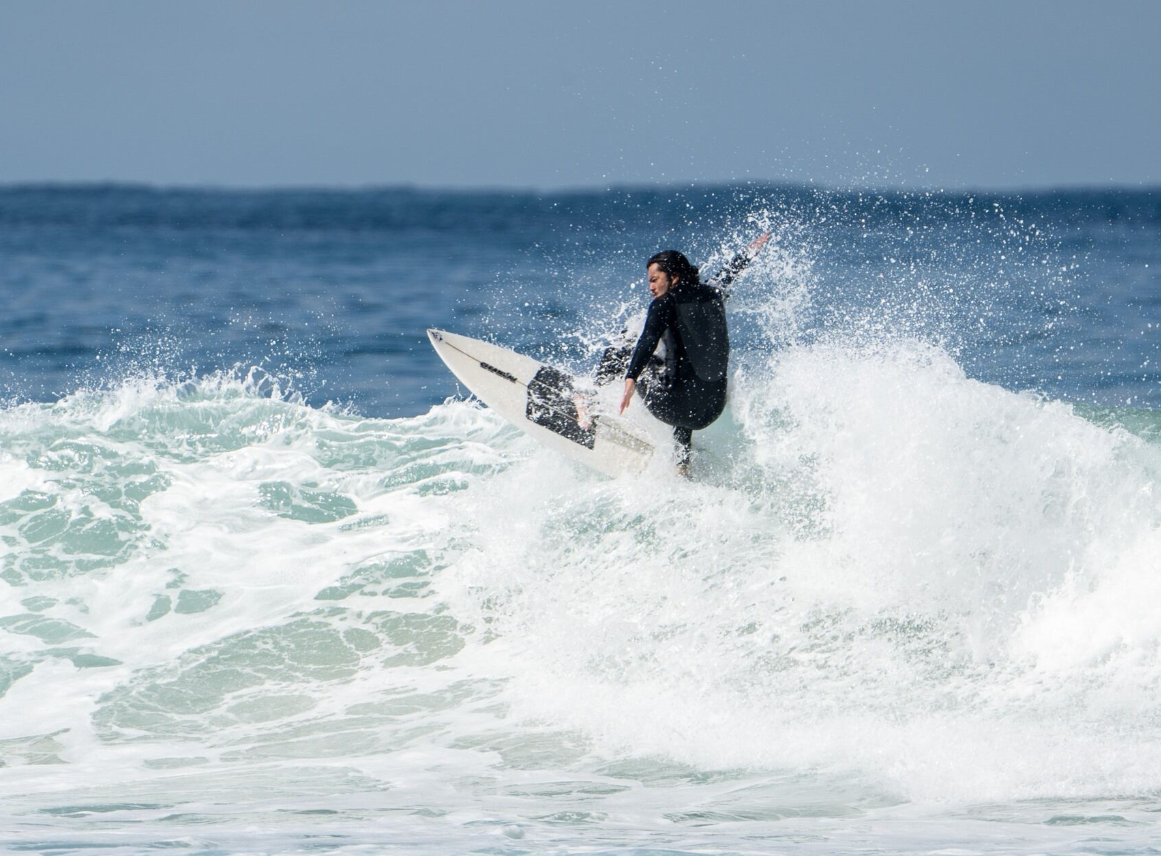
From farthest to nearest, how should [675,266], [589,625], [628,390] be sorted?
[675,266] → [628,390] → [589,625]

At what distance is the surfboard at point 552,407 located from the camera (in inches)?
351

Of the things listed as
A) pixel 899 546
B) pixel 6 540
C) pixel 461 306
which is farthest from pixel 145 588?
pixel 461 306

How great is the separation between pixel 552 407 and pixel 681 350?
1.23m

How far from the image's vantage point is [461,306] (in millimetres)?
21906

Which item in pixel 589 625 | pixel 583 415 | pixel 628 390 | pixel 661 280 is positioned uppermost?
pixel 661 280

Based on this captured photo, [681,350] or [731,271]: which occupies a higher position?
[731,271]

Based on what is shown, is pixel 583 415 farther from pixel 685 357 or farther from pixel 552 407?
pixel 685 357

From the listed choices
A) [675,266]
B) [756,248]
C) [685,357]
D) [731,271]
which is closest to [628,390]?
[685,357]

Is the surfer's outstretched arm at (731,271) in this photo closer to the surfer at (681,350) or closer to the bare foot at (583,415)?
the surfer at (681,350)

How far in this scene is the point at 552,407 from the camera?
9250 mm

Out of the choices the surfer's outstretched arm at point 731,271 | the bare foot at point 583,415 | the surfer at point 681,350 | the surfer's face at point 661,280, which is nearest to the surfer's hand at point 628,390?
the surfer at point 681,350

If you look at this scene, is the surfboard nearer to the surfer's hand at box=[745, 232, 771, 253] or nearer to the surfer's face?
the surfer's face

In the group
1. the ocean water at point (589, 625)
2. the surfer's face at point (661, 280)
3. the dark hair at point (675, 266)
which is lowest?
the ocean water at point (589, 625)

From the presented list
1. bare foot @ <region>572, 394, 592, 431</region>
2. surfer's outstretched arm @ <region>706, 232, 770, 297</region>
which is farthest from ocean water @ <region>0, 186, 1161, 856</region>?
surfer's outstretched arm @ <region>706, 232, 770, 297</region>
